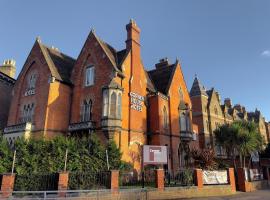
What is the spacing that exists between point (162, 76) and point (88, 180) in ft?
73.7

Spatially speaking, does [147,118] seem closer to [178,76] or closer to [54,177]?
[178,76]

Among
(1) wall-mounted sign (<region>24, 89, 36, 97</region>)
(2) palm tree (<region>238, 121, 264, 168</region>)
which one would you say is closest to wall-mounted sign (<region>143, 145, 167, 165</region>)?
(1) wall-mounted sign (<region>24, 89, 36, 97</region>)

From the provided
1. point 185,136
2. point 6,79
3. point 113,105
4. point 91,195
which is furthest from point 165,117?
point 6,79

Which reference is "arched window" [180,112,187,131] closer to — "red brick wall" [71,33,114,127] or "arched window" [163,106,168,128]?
"arched window" [163,106,168,128]

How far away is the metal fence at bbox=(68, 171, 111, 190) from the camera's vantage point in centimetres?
1762

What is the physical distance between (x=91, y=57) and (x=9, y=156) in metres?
14.8

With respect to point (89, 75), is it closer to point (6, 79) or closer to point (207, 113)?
point (6, 79)

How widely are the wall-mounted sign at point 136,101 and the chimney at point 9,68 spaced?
21.9 meters

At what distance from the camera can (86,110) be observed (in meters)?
28.6


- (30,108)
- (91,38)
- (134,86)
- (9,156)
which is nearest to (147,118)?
(134,86)

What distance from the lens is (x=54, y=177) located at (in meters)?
17.5

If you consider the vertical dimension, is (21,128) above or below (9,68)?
below

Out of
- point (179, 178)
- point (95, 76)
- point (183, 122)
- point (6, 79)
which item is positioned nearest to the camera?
point (179, 178)

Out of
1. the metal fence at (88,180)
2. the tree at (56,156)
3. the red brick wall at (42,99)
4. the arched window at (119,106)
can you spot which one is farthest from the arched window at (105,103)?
the metal fence at (88,180)
